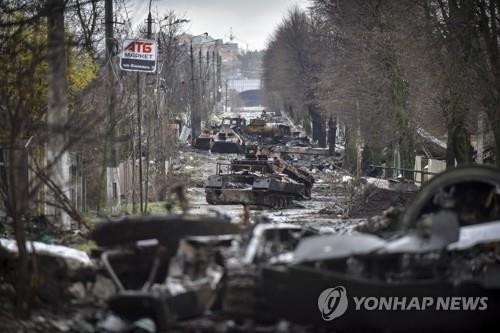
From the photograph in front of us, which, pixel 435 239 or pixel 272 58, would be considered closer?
pixel 435 239

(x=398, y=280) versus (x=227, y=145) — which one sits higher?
(x=227, y=145)

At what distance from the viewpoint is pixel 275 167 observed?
32219 millimetres

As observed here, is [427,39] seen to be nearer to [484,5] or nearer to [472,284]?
[484,5]

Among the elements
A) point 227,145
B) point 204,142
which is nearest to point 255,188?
point 227,145

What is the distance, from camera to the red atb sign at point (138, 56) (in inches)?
795

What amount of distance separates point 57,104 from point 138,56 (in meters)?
11.1

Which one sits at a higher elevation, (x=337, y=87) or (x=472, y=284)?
(x=337, y=87)

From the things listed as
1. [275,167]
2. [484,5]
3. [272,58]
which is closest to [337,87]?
[275,167]

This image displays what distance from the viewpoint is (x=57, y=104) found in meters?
9.58

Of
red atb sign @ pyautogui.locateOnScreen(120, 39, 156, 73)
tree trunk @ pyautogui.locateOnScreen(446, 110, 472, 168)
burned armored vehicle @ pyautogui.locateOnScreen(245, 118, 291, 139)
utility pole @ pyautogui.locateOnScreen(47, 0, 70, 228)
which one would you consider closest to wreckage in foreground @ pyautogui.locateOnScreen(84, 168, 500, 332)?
utility pole @ pyautogui.locateOnScreen(47, 0, 70, 228)

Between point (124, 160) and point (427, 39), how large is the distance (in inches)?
413

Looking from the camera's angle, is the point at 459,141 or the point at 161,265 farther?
the point at 459,141

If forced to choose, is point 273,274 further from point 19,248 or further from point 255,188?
point 255,188

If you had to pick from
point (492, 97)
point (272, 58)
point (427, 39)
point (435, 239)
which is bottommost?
point (435, 239)
